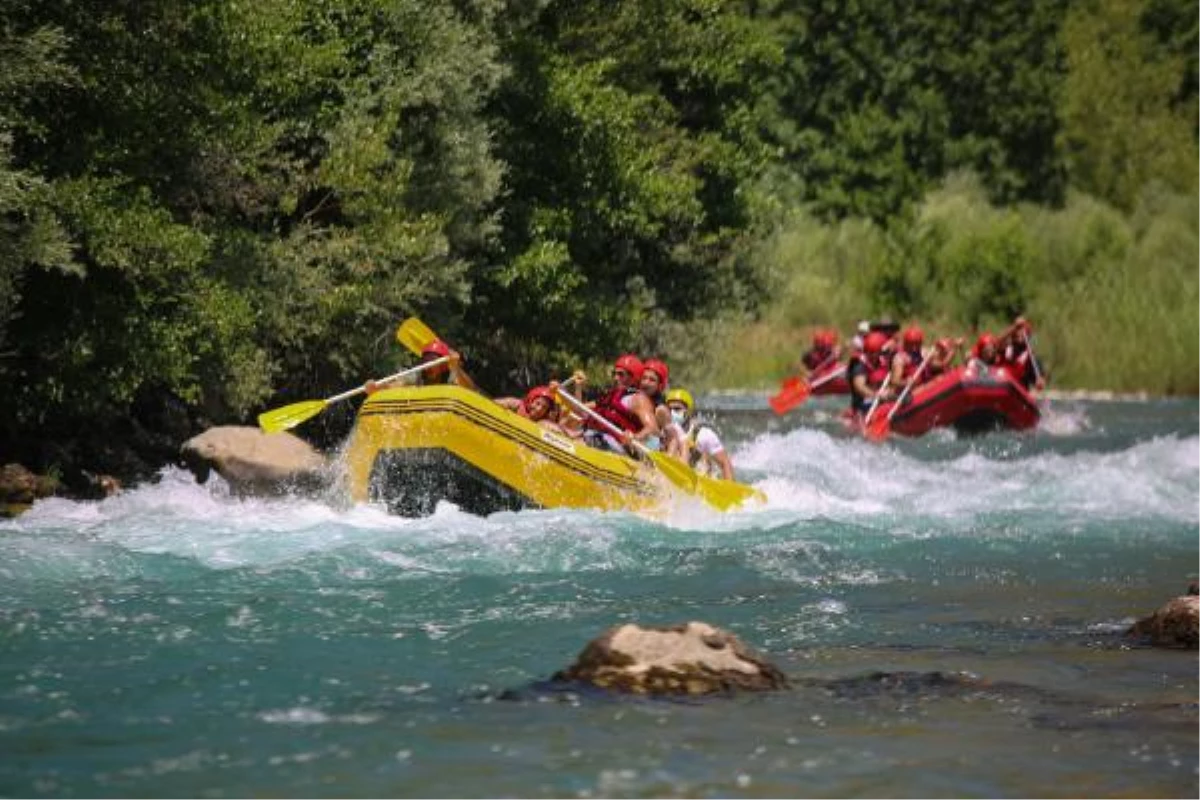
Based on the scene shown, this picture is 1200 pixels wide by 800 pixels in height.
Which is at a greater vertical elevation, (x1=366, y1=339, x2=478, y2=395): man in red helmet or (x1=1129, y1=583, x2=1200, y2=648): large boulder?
(x1=366, y1=339, x2=478, y2=395): man in red helmet

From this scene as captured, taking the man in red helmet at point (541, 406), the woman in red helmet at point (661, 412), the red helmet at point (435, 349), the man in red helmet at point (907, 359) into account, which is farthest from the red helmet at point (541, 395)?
the man in red helmet at point (907, 359)

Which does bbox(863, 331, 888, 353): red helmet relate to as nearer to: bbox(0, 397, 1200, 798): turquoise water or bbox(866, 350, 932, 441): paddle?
bbox(866, 350, 932, 441): paddle

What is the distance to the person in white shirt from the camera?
17.7m

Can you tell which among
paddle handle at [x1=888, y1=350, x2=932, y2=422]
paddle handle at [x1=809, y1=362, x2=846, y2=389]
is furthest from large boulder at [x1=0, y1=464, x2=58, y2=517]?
paddle handle at [x1=809, y1=362, x2=846, y2=389]

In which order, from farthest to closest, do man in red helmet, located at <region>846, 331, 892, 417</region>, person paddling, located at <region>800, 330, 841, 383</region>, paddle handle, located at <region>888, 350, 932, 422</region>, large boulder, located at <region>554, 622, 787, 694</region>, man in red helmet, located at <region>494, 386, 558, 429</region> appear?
1. person paddling, located at <region>800, 330, 841, 383</region>
2. man in red helmet, located at <region>846, 331, 892, 417</region>
3. paddle handle, located at <region>888, 350, 932, 422</region>
4. man in red helmet, located at <region>494, 386, 558, 429</region>
5. large boulder, located at <region>554, 622, 787, 694</region>

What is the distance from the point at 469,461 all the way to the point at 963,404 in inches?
550

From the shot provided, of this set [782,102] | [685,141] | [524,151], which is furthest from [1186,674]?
[782,102]

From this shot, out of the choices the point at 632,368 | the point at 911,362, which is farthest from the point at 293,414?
the point at 911,362

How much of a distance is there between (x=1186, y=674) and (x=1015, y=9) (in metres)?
55.5

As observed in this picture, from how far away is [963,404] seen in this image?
28047 mm

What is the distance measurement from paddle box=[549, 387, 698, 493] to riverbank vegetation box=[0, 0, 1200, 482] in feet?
9.52

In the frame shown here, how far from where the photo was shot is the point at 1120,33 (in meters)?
63.2

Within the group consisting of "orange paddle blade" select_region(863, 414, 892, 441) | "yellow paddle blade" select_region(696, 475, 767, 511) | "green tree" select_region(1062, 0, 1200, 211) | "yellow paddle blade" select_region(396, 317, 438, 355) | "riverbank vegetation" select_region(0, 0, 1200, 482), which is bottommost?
"yellow paddle blade" select_region(696, 475, 767, 511)

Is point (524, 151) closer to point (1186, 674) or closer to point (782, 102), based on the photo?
point (1186, 674)
